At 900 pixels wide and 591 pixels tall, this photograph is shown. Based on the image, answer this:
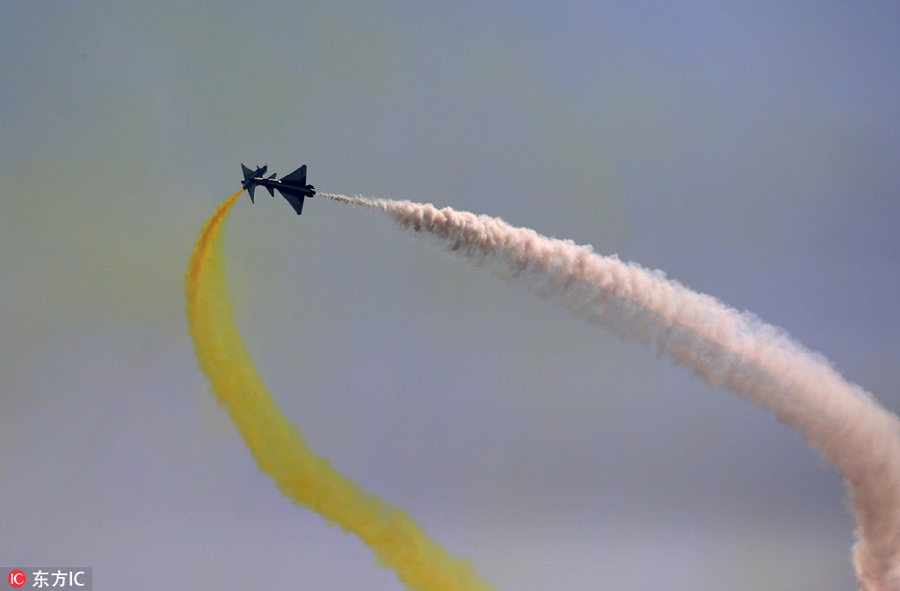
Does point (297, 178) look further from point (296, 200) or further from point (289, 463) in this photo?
point (289, 463)

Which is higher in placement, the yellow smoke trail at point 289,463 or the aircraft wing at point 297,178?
the aircraft wing at point 297,178

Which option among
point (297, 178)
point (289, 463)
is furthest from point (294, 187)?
point (289, 463)

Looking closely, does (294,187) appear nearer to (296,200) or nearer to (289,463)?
(296,200)

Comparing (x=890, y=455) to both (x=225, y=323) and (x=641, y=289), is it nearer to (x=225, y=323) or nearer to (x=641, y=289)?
(x=641, y=289)

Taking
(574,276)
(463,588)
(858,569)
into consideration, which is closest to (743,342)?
(574,276)

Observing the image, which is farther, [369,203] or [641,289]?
[641,289]

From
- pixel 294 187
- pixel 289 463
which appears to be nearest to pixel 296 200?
pixel 294 187

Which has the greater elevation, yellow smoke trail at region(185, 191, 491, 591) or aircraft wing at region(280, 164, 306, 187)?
aircraft wing at region(280, 164, 306, 187)

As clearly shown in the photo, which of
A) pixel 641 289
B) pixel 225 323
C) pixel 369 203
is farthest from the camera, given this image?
pixel 225 323
